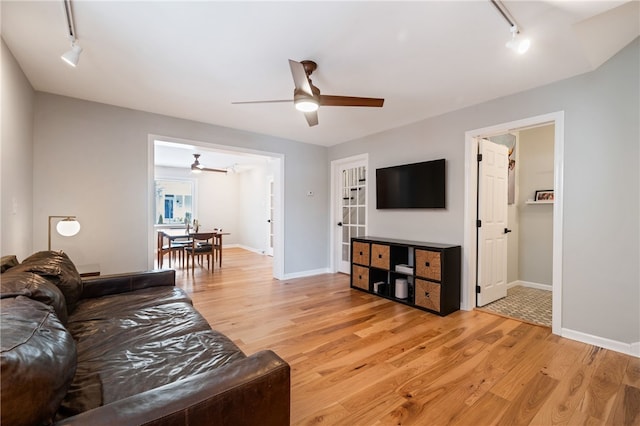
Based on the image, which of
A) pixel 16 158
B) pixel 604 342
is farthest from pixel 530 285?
pixel 16 158

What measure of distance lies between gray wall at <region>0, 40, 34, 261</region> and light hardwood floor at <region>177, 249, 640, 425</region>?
1859mm

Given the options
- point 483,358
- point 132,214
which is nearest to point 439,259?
point 483,358

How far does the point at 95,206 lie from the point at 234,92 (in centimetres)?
223

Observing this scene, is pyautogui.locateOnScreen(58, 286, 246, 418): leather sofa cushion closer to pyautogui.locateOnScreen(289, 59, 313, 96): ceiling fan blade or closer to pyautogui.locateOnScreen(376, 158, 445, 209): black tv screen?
pyautogui.locateOnScreen(289, 59, 313, 96): ceiling fan blade

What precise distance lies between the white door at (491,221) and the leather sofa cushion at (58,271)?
13.2 ft

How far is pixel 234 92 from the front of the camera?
9.91 feet

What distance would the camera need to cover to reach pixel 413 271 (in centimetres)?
354

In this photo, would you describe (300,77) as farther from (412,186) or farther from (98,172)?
Answer: (98,172)

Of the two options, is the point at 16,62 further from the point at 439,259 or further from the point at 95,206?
the point at 439,259

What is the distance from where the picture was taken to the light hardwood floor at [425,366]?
1684 mm

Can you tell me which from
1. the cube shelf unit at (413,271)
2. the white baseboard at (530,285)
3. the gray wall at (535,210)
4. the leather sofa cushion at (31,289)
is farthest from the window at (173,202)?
the gray wall at (535,210)

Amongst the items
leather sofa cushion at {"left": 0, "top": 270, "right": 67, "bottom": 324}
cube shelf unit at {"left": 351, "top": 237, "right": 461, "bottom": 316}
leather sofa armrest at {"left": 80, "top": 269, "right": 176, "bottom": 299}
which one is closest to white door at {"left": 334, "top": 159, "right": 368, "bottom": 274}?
cube shelf unit at {"left": 351, "top": 237, "right": 461, "bottom": 316}

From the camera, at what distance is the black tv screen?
3650mm

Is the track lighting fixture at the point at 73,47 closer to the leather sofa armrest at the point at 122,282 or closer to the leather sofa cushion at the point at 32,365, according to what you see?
the leather sofa armrest at the point at 122,282
